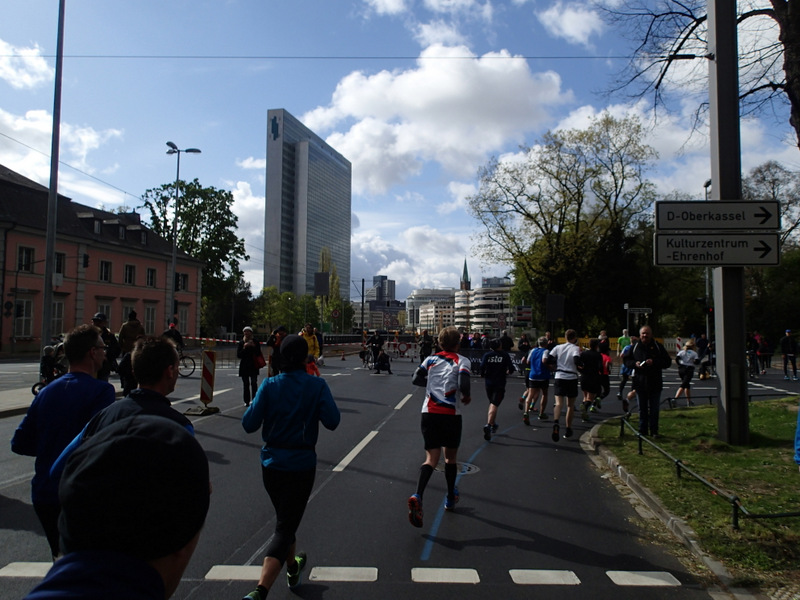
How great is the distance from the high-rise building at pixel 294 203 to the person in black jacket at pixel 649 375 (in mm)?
125806

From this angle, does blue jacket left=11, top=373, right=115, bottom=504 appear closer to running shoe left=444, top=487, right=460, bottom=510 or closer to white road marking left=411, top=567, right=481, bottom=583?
white road marking left=411, top=567, right=481, bottom=583

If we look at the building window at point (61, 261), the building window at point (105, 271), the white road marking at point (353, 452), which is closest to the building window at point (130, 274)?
the building window at point (105, 271)

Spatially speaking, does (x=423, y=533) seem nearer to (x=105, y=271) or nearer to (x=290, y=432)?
(x=290, y=432)

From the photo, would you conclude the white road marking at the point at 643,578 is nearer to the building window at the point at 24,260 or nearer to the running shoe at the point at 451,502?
the running shoe at the point at 451,502

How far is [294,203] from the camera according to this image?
138m

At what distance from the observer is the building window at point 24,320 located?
38.0m

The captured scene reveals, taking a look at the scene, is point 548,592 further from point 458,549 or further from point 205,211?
point 205,211

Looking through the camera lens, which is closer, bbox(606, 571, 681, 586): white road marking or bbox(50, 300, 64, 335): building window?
bbox(606, 571, 681, 586): white road marking

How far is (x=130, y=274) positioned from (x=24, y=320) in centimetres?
1153

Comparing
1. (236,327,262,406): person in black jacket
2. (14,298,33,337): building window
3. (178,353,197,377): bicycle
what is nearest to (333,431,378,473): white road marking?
(236,327,262,406): person in black jacket

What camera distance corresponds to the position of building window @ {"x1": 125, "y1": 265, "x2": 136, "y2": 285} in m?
49.0

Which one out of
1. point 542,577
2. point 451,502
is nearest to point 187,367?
point 451,502

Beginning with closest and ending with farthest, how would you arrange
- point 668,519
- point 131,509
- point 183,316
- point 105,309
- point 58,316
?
point 131,509 < point 668,519 < point 58,316 < point 105,309 < point 183,316

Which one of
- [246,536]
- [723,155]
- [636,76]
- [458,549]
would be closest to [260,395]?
[246,536]
